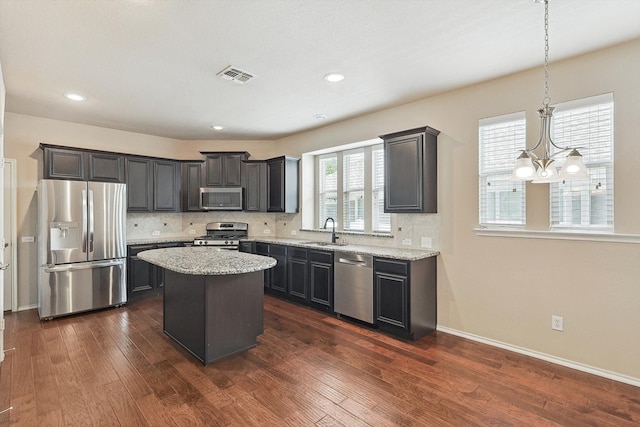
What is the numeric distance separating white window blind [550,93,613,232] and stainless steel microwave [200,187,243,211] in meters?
4.65

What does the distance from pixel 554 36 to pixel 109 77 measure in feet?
13.3

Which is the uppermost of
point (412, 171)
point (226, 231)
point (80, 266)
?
point (412, 171)

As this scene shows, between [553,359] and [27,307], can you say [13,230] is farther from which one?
[553,359]

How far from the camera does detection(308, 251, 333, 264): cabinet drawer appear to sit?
4.25 meters

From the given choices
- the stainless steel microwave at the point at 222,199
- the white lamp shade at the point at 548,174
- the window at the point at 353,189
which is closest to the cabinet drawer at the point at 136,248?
the stainless steel microwave at the point at 222,199

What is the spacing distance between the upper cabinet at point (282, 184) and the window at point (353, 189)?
43 cm

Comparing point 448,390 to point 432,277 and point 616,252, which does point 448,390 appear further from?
point 616,252

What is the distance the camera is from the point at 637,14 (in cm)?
222

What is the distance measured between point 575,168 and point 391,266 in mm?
2019

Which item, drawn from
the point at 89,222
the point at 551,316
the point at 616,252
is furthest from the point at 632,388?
the point at 89,222

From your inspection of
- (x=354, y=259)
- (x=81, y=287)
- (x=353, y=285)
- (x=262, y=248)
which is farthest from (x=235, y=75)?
(x=81, y=287)

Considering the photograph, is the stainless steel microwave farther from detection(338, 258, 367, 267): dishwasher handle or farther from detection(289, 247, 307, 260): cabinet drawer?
detection(338, 258, 367, 267): dishwasher handle

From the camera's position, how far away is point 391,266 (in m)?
3.54

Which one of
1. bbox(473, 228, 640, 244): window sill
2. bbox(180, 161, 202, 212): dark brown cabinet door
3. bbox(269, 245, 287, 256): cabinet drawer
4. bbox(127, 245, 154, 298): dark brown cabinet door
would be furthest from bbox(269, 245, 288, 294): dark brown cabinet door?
bbox(473, 228, 640, 244): window sill
